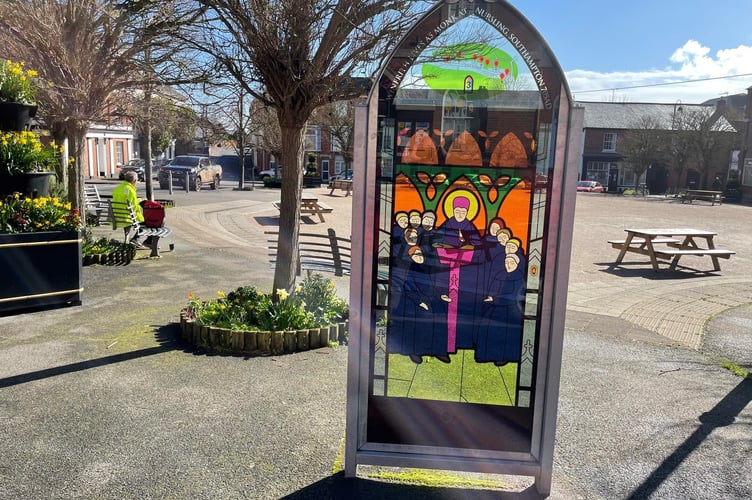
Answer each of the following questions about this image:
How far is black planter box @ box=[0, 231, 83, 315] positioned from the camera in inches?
253

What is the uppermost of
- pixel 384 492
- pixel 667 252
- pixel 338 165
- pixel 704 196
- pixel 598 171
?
pixel 598 171

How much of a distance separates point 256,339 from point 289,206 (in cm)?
167

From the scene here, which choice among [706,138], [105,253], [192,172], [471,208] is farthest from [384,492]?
[706,138]

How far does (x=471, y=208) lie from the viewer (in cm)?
314

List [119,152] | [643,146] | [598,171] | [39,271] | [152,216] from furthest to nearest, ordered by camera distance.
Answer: [598,171] → [643,146] → [119,152] → [152,216] → [39,271]

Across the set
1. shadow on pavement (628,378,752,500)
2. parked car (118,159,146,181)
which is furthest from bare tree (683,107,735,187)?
shadow on pavement (628,378,752,500)

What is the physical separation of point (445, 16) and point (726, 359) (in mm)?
5086

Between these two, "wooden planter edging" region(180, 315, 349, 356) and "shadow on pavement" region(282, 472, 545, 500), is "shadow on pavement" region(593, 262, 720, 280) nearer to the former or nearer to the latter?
"wooden planter edging" region(180, 315, 349, 356)

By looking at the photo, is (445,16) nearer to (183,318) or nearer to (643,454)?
(643,454)

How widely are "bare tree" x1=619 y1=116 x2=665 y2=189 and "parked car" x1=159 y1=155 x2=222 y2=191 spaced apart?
3789 centimetres

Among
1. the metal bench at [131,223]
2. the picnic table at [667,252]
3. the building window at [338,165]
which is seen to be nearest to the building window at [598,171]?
the building window at [338,165]

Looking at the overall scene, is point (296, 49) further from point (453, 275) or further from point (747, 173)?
point (747, 173)

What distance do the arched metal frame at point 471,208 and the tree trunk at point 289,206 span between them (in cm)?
321

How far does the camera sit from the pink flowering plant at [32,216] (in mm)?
6629
